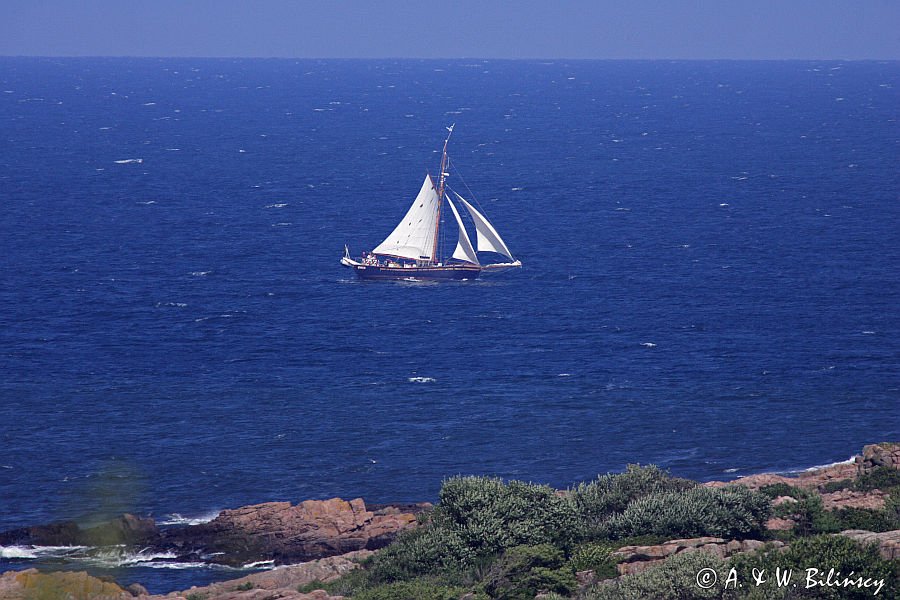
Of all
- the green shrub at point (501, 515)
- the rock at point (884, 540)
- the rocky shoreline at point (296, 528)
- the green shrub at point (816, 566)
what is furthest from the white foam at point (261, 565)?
the rock at point (884, 540)

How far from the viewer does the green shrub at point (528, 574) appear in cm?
3897

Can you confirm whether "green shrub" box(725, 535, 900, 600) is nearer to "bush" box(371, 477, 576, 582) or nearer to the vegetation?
the vegetation

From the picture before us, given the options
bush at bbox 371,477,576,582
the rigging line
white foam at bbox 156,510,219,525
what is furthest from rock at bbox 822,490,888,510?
the rigging line

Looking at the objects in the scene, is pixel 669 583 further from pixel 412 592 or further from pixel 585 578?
pixel 412 592

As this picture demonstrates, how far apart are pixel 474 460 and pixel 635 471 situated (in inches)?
863

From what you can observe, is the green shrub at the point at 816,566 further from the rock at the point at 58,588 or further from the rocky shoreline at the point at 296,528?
the rock at the point at 58,588

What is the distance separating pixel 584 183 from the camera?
562 feet

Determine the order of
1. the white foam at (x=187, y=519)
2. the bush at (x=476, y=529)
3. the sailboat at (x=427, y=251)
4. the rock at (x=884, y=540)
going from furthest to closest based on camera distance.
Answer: the sailboat at (x=427, y=251) → the white foam at (x=187, y=519) → the bush at (x=476, y=529) → the rock at (x=884, y=540)

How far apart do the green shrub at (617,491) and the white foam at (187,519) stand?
22.5 meters

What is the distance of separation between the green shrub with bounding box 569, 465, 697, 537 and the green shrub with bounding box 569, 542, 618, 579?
17.1ft

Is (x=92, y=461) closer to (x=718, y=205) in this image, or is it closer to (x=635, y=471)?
(x=635, y=471)

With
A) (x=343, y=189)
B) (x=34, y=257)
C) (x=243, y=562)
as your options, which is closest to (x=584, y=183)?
(x=343, y=189)

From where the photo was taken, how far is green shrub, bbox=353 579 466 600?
38438mm

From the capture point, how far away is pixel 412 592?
38.9 m
